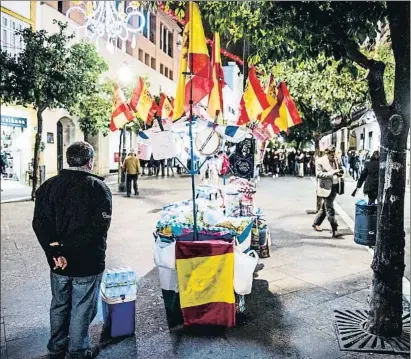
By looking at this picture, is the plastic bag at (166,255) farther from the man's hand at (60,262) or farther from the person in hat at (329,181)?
the person in hat at (329,181)

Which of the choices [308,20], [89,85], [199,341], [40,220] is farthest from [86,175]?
[89,85]

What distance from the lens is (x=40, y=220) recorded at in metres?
3.77

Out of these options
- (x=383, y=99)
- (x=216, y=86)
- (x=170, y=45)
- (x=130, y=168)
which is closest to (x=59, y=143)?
(x=130, y=168)

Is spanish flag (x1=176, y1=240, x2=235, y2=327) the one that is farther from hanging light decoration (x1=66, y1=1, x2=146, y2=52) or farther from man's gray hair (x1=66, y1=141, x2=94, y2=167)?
hanging light decoration (x1=66, y1=1, x2=146, y2=52)

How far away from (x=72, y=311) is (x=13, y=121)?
721 inches

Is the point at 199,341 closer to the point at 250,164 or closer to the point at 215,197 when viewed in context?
the point at 215,197

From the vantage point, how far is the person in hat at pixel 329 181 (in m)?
9.34

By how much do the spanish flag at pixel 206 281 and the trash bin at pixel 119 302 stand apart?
1.78 feet

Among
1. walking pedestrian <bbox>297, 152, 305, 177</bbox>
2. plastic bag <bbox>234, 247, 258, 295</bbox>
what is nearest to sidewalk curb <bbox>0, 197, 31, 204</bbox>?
plastic bag <bbox>234, 247, 258, 295</bbox>

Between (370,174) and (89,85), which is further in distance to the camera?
(89,85)

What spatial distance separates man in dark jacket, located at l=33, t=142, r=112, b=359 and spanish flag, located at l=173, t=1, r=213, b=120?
1556mm

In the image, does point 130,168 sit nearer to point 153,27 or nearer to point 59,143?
point 59,143

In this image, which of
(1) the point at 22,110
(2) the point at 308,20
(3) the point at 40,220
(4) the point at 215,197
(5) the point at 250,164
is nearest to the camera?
(3) the point at 40,220

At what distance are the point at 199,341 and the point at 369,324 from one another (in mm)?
1858
